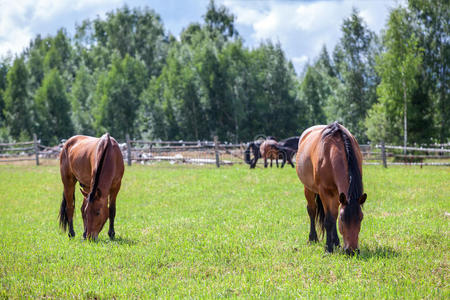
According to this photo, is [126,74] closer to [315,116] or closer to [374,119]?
[315,116]

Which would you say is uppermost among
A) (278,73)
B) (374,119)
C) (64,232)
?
(278,73)

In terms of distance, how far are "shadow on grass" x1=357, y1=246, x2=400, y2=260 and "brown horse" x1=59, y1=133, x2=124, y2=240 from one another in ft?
13.0

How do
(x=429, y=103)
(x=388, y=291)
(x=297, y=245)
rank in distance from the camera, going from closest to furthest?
(x=388, y=291)
(x=297, y=245)
(x=429, y=103)

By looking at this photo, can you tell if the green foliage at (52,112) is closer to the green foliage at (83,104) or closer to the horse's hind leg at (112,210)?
the green foliage at (83,104)

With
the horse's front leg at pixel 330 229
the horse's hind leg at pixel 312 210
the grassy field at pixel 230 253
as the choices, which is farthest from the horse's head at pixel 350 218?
the horse's hind leg at pixel 312 210

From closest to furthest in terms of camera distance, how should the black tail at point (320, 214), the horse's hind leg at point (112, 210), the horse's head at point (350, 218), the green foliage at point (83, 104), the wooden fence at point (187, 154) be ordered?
the horse's head at point (350, 218) → the black tail at point (320, 214) → the horse's hind leg at point (112, 210) → the wooden fence at point (187, 154) → the green foliage at point (83, 104)

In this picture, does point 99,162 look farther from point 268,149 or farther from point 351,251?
point 268,149

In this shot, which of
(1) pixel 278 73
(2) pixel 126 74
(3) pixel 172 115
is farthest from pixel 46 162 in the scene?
(1) pixel 278 73

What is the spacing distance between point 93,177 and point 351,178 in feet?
13.2

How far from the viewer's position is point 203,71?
43.3 meters

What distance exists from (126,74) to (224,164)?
29.4 metres

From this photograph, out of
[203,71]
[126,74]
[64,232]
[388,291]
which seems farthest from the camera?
[126,74]

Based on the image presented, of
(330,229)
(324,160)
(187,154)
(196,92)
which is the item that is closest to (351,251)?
(330,229)

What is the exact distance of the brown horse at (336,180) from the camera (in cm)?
511
